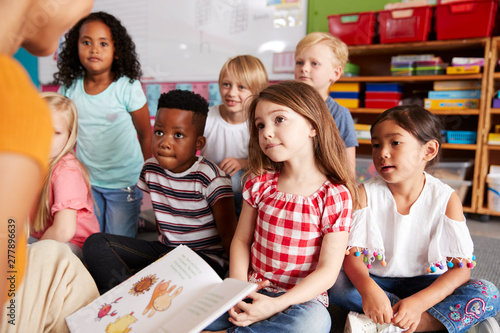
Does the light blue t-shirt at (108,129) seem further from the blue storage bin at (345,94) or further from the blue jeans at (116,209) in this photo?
the blue storage bin at (345,94)

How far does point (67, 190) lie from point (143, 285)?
478 millimetres

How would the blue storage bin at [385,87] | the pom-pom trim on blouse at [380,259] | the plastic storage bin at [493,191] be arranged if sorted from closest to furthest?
the pom-pom trim on blouse at [380,259] → the plastic storage bin at [493,191] → the blue storage bin at [385,87]

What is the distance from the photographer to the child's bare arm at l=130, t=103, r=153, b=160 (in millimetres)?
1664

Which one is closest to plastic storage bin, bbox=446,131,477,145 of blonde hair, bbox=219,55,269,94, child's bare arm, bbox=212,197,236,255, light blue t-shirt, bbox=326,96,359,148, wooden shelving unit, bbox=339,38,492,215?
wooden shelving unit, bbox=339,38,492,215

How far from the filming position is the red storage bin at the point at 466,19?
7.02 feet

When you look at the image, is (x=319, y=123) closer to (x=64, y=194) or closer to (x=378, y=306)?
(x=378, y=306)

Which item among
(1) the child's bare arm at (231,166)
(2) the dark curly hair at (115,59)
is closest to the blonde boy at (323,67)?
(1) the child's bare arm at (231,166)

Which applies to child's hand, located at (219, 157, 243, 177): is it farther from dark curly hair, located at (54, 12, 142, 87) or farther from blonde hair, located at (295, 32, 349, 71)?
dark curly hair, located at (54, 12, 142, 87)

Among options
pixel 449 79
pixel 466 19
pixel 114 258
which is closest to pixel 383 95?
pixel 449 79

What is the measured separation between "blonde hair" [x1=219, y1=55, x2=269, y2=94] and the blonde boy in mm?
147

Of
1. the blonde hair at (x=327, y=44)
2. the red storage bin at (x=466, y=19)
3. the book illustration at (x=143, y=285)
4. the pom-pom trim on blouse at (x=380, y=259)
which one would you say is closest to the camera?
the book illustration at (x=143, y=285)

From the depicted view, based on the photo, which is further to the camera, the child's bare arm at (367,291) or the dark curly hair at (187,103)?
the dark curly hair at (187,103)

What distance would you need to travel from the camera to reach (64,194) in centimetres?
113

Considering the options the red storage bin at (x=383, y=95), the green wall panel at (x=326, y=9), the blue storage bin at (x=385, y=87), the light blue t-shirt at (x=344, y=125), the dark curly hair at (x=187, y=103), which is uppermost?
the green wall panel at (x=326, y=9)
